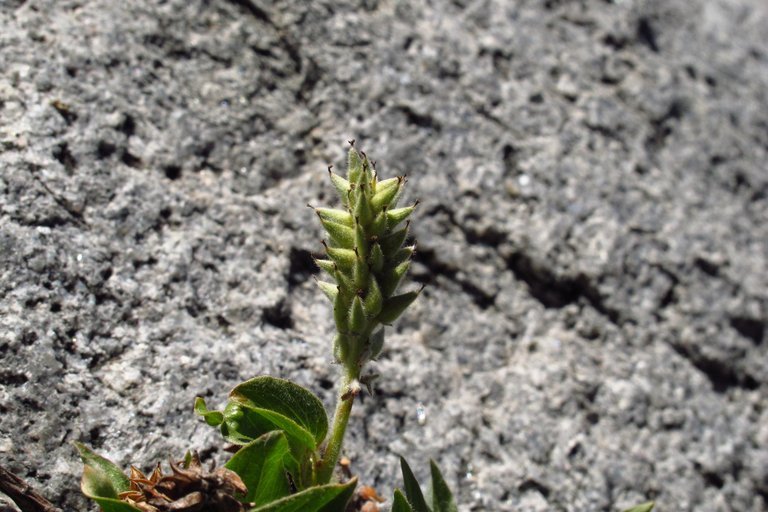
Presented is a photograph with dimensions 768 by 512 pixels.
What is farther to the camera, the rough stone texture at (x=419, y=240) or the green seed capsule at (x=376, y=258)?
the rough stone texture at (x=419, y=240)

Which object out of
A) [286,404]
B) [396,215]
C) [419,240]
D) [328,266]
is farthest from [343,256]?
[419,240]

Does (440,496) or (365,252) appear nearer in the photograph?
(365,252)

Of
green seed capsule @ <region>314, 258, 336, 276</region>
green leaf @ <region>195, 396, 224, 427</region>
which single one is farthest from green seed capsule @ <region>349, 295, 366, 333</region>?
green leaf @ <region>195, 396, 224, 427</region>

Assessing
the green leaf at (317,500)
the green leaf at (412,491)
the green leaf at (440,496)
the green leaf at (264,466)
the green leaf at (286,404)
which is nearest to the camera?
the green leaf at (317,500)

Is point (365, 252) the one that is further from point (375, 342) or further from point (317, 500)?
point (317, 500)

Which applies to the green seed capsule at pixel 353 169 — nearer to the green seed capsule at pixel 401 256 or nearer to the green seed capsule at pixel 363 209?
the green seed capsule at pixel 363 209

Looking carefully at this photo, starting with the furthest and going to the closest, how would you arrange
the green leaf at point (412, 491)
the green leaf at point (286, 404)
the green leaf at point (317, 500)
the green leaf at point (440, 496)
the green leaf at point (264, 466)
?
the green leaf at point (440, 496) < the green leaf at point (412, 491) < the green leaf at point (286, 404) < the green leaf at point (264, 466) < the green leaf at point (317, 500)

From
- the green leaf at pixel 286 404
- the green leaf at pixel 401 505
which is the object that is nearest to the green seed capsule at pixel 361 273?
the green leaf at pixel 286 404
